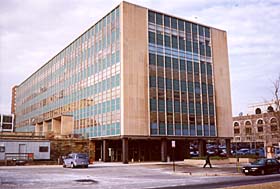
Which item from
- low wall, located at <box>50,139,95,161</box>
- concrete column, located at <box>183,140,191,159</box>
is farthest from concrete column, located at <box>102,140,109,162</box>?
concrete column, located at <box>183,140,191,159</box>

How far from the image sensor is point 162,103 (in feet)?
173

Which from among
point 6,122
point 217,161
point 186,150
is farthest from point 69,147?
point 6,122

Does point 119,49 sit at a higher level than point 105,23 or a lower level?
lower

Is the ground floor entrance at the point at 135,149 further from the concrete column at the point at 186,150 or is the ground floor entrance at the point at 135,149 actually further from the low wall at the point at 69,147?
the concrete column at the point at 186,150

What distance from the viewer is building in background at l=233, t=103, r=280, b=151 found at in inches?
3826

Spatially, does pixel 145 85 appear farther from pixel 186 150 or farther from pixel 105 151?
pixel 186 150

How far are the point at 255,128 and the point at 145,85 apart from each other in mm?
64695

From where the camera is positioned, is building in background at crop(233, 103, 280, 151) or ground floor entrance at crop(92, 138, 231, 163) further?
building in background at crop(233, 103, 280, 151)

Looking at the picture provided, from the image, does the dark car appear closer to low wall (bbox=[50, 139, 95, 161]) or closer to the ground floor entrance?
the ground floor entrance

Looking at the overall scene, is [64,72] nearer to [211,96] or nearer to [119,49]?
[119,49]

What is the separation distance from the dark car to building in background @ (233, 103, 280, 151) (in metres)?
66.6

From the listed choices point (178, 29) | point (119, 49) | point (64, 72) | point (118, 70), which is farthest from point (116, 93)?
point (64, 72)

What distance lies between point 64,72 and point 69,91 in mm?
5037

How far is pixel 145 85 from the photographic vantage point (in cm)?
5103
